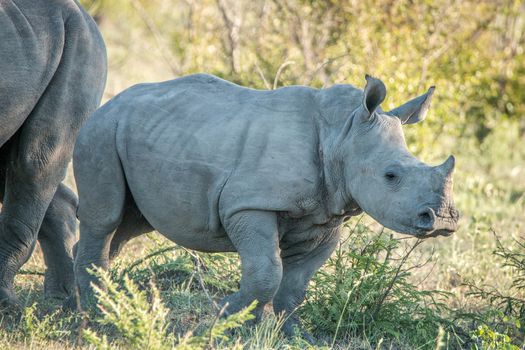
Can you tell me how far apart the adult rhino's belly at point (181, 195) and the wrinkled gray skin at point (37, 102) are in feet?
2.97

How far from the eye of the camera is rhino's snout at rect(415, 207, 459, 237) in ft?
13.8

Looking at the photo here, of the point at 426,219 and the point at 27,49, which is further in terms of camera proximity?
the point at 27,49

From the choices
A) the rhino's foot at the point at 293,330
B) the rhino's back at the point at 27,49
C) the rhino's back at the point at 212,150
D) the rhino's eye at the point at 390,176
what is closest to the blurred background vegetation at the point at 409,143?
the rhino's foot at the point at 293,330

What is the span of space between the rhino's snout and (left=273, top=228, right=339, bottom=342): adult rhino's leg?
0.82 meters

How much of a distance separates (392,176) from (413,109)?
541 mm

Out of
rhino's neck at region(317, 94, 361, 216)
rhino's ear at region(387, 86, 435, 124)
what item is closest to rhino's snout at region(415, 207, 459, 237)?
rhino's neck at region(317, 94, 361, 216)

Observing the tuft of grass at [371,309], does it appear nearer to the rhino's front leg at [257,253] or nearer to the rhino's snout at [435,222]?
the rhino's front leg at [257,253]

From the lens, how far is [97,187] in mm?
5074

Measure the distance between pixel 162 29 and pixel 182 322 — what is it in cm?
1277

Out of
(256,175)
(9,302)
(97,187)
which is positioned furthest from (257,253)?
(9,302)

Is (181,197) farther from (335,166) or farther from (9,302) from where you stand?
(9,302)

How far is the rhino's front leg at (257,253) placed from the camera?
4.62 m

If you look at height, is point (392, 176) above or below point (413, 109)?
below

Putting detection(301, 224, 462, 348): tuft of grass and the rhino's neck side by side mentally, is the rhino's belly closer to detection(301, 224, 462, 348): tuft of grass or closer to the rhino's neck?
the rhino's neck
